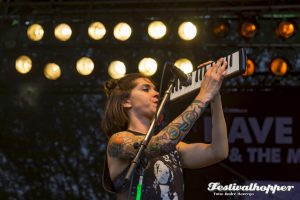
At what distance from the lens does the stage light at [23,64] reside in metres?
6.62

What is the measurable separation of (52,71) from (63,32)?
44cm

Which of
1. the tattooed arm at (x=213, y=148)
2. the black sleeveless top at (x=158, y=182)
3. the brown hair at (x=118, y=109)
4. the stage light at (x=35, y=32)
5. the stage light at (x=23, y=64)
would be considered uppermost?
the stage light at (x=35, y=32)

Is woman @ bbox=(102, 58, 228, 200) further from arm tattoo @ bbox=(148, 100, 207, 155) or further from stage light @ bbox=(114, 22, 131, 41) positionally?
stage light @ bbox=(114, 22, 131, 41)

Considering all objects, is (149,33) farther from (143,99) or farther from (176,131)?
(176,131)

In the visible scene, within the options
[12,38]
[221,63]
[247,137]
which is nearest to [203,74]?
[221,63]

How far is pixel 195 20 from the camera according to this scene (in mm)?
6504

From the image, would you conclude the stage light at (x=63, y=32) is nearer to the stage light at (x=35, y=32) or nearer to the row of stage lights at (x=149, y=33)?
the row of stage lights at (x=149, y=33)

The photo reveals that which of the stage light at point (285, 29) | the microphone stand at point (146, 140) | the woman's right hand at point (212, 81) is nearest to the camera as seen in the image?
the microphone stand at point (146, 140)

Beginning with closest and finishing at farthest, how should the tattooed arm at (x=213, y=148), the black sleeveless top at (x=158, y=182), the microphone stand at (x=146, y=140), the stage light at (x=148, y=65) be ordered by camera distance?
the microphone stand at (x=146, y=140) < the black sleeveless top at (x=158, y=182) < the tattooed arm at (x=213, y=148) < the stage light at (x=148, y=65)

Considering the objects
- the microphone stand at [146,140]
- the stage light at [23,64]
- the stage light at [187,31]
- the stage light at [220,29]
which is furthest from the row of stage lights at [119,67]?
the microphone stand at [146,140]

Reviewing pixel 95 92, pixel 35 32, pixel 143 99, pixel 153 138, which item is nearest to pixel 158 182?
pixel 153 138

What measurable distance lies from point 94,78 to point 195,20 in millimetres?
1767

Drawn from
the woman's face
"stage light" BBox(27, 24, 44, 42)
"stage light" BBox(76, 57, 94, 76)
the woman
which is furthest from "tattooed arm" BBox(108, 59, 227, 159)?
"stage light" BBox(27, 24, 44, 42)

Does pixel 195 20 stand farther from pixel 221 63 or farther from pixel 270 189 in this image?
pixel 221 63
